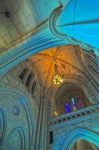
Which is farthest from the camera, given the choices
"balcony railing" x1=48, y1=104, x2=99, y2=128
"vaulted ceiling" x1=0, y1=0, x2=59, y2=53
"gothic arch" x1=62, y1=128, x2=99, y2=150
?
"balcony railing" x1=48, y1=104, x2=99, y2=128

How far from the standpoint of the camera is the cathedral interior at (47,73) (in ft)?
13.1

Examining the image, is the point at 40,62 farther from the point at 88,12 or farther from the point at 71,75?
the point at 88,12

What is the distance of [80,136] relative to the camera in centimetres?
980

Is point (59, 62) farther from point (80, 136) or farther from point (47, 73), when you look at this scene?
point (80, 136)

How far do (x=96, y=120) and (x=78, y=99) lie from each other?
18.0 feet

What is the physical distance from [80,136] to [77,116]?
1.17 m

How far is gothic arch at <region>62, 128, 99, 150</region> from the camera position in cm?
929

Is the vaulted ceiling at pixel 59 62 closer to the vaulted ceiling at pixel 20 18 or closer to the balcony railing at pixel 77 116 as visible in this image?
the balcony railing at pixel 77 116

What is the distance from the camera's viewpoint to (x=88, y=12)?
277 centimetres

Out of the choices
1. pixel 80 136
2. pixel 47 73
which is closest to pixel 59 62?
pixel 47 73

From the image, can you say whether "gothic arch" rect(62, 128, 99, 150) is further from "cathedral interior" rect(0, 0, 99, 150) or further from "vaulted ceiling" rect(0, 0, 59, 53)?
"vaulted ceiling" rect(0, 0, 59, 53)

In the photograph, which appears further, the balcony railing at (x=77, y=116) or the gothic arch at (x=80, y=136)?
the balcony railing at (x=77, y=116)

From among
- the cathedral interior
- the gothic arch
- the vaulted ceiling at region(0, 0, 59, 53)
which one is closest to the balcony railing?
the cathedral interior

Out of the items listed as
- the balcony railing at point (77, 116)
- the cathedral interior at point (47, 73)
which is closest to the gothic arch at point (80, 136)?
the cathedral interior at point (47, 73)
